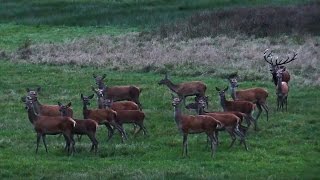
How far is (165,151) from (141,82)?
467 inches

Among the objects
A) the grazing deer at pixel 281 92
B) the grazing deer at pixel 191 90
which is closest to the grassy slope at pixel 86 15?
the grazing deer at pixel 191 90

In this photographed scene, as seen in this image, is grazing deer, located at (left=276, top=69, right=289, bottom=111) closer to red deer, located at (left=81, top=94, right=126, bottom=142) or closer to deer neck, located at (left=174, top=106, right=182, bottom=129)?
red deer, located at (left=81, top=94, right=126, bottom=142)

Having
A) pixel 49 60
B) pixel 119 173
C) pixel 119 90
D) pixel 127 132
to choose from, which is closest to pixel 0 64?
pixel 49 60

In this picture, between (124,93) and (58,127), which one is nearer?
(58,127)

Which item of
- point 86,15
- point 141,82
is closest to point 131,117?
point 141,82

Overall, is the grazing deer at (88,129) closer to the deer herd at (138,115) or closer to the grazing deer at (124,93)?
the deer herd at (138,115)

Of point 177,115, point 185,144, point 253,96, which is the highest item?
point 177,115

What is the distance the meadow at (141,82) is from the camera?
16.8 meters

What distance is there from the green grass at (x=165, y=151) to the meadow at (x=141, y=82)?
24 mm

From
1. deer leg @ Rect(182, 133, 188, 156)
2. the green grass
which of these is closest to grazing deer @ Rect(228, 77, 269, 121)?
the green grass

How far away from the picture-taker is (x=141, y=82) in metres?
30.2

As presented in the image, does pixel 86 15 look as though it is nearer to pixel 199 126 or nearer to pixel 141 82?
pixel 141 82

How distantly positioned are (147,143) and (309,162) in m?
4.15

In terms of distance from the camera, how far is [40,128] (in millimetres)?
18250
